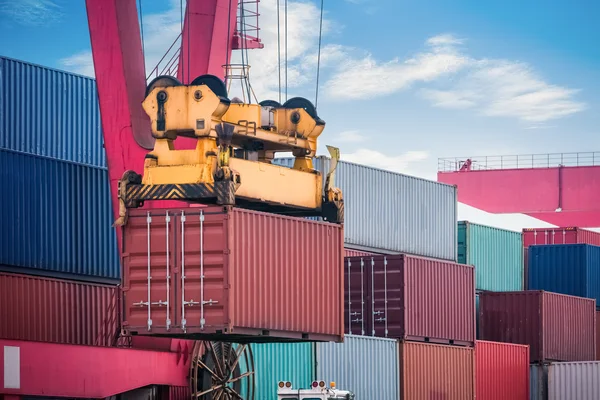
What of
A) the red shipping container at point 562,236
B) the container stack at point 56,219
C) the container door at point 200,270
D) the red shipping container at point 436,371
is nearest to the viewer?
the container door at point 200,270

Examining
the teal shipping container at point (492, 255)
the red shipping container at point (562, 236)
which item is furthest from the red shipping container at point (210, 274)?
the red shipping container at point (562, 236)

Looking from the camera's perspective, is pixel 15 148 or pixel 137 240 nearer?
pixel 137 240

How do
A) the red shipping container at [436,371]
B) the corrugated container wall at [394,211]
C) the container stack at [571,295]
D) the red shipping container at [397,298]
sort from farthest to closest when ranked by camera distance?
1. the container stack at [571,295]
2. the corrugated container wall at [394,211]
3. the red shipping container at [397,298]
4. the red shipping container at [436,371]

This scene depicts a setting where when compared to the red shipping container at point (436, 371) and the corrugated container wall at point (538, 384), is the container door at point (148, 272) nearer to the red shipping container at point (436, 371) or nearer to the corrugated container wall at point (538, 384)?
the red shipping container at point (436, 371)

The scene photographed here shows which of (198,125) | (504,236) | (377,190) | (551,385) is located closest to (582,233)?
(504,236)

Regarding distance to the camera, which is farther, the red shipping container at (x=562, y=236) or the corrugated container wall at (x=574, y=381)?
the red shipping container at (x=562, y=236)

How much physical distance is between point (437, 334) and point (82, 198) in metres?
11.0

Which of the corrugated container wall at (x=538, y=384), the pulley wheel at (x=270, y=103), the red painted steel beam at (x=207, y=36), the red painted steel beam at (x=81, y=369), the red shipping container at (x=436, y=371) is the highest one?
the red painted steel beam at (x=207, y=36)

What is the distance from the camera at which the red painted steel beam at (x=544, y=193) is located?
59.9m

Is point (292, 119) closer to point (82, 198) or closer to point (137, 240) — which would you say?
point (137, 240)

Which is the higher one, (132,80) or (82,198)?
(132,80)

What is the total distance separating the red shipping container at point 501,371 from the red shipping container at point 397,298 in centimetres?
250

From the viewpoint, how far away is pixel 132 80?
26781 mm

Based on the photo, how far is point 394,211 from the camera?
129 ft
